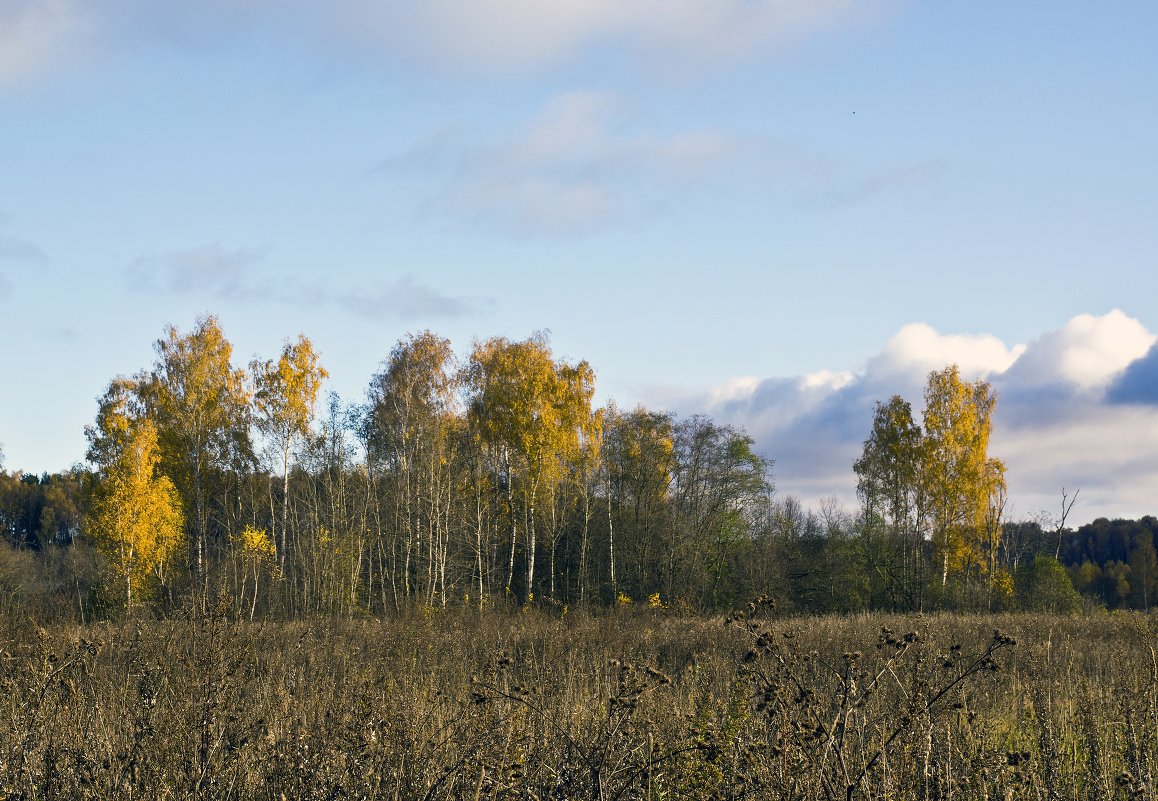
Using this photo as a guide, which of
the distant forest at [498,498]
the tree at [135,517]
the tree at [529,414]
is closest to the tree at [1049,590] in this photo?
the distant forest at [498,498]

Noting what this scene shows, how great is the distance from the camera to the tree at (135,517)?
30.8 m

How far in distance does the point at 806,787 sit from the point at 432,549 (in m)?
28.1

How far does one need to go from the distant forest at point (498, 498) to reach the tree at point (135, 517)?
7 centimetres

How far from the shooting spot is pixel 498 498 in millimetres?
36219

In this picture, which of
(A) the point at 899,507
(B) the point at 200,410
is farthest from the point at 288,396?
(A) the point at 899,507

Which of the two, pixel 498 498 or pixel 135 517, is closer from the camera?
pixel 135 517

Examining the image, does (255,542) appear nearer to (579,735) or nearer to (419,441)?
(419,441)

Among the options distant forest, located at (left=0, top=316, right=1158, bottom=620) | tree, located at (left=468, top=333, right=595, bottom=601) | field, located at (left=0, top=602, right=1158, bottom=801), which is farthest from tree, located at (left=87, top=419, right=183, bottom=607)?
field, located at (left=0, top=602, right=1158, bottom=801)

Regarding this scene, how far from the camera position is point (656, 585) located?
35750 mm

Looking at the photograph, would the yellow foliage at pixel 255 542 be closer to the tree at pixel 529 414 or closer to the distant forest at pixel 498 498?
the distant forest at pixel 498 498

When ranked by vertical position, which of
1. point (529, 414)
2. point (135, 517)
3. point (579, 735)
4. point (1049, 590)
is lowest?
point (1049, 590)

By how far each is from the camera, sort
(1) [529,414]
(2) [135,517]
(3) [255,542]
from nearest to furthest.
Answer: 1. (3) [255,542]
2. (2) [135,517]
3. (1) [529,414]

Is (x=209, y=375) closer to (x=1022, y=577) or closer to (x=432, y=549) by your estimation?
(x=432, y=549)

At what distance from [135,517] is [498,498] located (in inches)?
495
